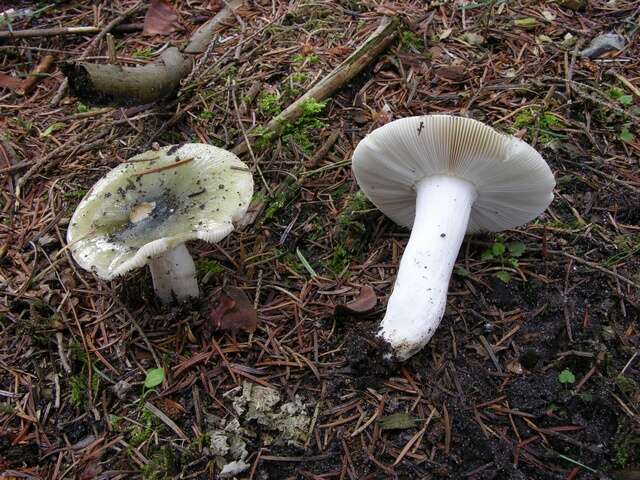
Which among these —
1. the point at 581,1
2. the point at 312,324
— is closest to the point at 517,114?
the point at 581,1

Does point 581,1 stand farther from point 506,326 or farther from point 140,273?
point 140,273

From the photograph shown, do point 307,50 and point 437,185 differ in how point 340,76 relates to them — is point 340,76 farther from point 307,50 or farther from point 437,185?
point 437,185

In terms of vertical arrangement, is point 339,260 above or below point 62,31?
below

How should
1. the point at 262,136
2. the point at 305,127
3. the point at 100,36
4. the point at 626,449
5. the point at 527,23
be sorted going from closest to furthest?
the point at 626,449, the point at 262,136, the point at 305,127, the point at 527,23, the point at 100,36

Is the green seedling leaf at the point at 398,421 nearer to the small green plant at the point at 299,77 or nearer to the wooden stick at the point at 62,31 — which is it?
the small green plant at the point at 299,77

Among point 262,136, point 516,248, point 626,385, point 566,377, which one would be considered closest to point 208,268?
point 262,136

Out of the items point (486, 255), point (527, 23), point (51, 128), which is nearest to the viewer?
point (486, 255)

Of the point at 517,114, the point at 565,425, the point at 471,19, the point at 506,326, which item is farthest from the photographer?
the point at 471,19

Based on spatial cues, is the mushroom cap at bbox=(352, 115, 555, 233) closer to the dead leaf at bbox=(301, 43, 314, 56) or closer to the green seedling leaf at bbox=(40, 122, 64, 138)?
the dead leaf at bbox=(301, 43, 314, 56)
